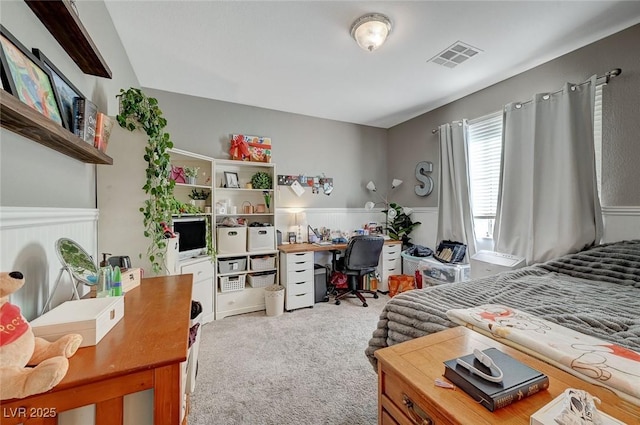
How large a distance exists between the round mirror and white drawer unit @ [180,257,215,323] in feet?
4.28

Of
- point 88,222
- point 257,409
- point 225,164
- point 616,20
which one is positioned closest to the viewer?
point 88,222

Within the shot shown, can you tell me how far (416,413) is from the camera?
2.48 ft

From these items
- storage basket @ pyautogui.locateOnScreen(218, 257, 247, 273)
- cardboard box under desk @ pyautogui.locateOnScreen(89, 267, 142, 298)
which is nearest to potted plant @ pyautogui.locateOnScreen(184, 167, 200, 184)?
storage basket @ pyautogui.locateOnScreen(218, 257, 247, 273)

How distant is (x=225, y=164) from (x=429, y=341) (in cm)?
288

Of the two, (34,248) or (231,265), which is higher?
(34,248)

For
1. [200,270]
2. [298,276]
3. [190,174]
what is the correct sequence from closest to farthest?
1. [200,270]
2. [190,174]
3. [298,276]

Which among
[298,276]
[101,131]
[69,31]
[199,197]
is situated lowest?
[298,276]

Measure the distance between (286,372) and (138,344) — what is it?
1.37 m

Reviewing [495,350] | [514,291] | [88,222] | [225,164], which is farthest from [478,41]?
[88,222]

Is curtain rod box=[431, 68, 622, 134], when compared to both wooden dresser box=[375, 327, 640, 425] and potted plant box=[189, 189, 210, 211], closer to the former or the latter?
wooden dresser box=[375, 327, 640, 425]

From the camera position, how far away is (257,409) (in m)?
1.50

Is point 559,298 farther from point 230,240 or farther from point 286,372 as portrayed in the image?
point 230,240

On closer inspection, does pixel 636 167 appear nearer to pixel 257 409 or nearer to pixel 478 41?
pixel 478 41

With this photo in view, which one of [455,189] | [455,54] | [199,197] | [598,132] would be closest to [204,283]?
[199,197]
